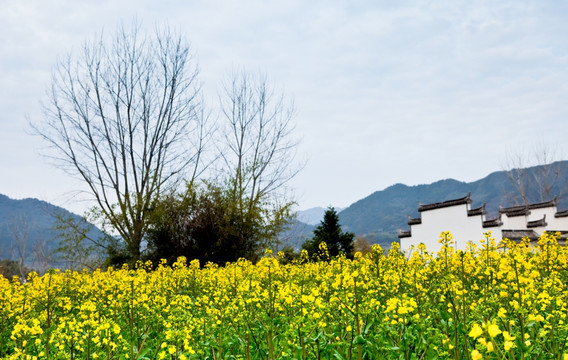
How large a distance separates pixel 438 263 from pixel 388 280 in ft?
4.76

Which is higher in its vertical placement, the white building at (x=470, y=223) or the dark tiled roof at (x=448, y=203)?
the dark tiled roof at (x=448, y=203)

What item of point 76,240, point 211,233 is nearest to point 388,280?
point 211,233

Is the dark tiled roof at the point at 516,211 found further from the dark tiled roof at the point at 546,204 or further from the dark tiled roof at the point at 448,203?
the dark tiled roof at the point at 448,203

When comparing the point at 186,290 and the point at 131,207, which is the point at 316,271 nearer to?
the point at 186,290

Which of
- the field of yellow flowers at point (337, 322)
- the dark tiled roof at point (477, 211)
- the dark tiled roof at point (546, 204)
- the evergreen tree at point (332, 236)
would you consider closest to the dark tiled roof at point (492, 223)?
the dark tiled roof at point (477, 211)

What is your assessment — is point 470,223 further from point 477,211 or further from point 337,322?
point 337,322

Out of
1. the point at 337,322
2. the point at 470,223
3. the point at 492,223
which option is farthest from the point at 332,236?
the point at 337,322

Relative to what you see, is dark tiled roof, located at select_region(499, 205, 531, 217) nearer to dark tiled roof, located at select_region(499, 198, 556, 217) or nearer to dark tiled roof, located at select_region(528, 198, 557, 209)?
dark tiled roof, located at select_region(499, 198, 556, 217)

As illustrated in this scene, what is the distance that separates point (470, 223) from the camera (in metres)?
21.2

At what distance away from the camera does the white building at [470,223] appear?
21.0 m

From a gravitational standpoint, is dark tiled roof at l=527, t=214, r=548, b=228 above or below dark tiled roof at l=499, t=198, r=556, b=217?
below

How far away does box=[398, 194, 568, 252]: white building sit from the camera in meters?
21.0

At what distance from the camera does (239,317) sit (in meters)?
4.21

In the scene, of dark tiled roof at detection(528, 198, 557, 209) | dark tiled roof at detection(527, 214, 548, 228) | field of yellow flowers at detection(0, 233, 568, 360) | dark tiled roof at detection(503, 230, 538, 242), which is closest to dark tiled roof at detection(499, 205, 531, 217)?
dark tiled roof at detection(527, 214, 548, 228)
